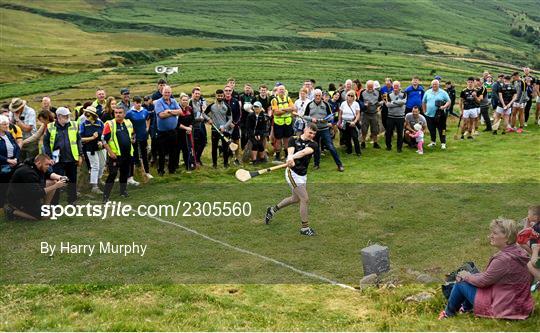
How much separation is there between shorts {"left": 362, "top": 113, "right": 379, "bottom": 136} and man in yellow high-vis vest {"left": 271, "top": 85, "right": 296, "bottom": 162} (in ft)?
11.2

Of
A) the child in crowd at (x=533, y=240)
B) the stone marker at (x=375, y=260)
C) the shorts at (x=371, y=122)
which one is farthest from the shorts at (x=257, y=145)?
the child in crowd at (x=533, y=240)

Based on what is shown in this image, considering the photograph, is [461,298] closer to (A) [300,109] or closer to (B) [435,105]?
(A) [300,109]

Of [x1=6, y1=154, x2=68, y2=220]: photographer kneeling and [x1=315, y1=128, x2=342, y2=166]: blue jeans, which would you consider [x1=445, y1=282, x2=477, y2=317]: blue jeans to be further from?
[x1=315, y1=128, x2=342, y2=166]: blue jeans

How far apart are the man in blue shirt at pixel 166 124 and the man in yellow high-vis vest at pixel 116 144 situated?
181 centimetres

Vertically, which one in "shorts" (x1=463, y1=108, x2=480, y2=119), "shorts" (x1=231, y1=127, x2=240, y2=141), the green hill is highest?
"shorts" (x1=463, y1=108, x2=480, y2=119)

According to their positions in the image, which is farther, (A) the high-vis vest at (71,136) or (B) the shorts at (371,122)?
(B) the shorts at (371,122)

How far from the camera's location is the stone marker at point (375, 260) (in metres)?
10.4

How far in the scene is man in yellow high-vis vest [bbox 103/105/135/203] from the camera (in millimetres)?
15492

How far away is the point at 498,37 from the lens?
540ft

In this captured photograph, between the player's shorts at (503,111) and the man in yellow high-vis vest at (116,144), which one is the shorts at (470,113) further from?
the man in yellow high-vis vest at (116,144)

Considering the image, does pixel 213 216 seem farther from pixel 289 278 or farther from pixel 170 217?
pixel 289 278

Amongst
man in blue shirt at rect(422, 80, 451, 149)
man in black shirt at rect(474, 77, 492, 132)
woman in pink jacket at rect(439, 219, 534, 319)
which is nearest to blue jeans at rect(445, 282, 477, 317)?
woman in pink jacket at rect(439, 219, 534, 319)

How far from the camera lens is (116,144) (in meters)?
15.6

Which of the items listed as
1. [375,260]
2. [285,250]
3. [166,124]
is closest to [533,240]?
[375,260]
